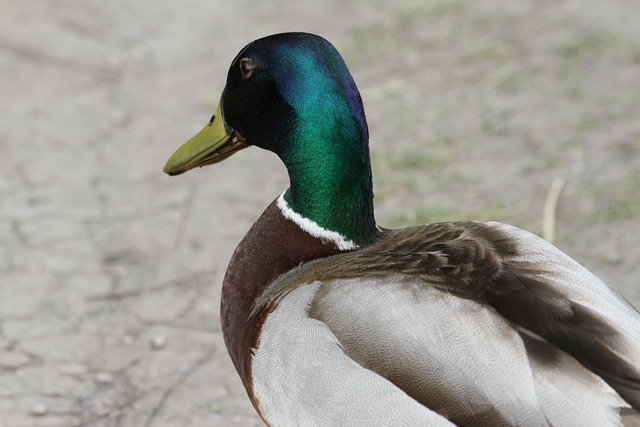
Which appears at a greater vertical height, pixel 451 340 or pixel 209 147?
pixel 209 147

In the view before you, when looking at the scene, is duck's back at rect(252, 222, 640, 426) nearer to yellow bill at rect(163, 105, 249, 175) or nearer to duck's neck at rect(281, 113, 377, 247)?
duck's neck at rect(281, 113, 377, 247)

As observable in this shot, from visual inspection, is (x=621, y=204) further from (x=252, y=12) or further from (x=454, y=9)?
(x=252, y=12)

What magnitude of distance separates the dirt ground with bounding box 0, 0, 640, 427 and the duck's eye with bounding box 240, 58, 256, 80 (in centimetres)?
105

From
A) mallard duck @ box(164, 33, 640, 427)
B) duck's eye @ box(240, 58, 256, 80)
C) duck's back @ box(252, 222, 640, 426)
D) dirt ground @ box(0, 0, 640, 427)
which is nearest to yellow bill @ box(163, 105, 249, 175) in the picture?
mallard duck @ box(164, 33, 640, 427)

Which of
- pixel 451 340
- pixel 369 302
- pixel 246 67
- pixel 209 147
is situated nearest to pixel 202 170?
pixel 209 147

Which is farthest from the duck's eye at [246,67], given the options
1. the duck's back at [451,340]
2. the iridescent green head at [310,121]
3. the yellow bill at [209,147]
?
the duck's back at [451,340]

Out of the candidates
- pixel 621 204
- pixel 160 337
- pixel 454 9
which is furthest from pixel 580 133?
pixel 160 337

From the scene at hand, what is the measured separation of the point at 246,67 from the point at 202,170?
6.88ft

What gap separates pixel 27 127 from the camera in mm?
4957

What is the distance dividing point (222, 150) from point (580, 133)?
2.27 meters

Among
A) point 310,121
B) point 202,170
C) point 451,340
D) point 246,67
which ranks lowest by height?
point 202,170

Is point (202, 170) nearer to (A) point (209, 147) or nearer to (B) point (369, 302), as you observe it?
(A) point (209, 147)

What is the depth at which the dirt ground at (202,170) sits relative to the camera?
3.26m

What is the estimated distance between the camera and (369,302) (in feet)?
6.96
